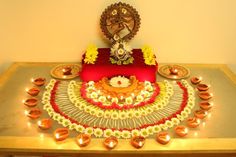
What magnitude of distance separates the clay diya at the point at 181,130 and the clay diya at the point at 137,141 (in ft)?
0.68

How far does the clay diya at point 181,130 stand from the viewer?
1.53 m

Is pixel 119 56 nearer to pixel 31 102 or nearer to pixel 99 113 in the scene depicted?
pixel 99 113

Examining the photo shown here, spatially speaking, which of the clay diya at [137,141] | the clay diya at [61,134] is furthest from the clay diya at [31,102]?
the clay diya at [137,141]

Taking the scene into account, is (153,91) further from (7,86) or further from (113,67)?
(7,86)

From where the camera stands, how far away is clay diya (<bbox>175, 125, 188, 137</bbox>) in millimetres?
1525

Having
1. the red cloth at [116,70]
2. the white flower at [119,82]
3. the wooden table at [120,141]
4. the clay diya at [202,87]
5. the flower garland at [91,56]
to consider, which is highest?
the flower garland at [91,56]

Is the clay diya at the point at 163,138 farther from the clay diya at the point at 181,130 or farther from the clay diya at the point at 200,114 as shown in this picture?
the clay diya at the point at 200,114

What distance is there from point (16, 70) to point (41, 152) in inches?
36.9

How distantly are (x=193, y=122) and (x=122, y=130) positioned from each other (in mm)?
418

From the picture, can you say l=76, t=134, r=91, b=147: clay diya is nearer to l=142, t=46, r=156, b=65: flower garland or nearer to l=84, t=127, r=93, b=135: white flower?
l=84, t=127, r=93, b=135: white flower

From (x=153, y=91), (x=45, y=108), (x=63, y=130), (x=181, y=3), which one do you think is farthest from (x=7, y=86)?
(x=181, y=3)

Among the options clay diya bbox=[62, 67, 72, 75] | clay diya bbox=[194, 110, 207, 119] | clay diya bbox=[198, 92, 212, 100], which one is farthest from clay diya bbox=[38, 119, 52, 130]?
clay diya bbox=[198, 92, 212, 100]

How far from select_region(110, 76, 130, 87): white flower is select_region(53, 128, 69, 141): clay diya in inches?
19.5

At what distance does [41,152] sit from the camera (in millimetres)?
1447
